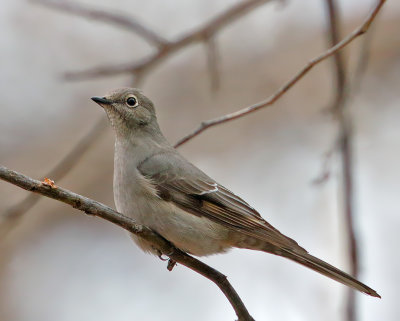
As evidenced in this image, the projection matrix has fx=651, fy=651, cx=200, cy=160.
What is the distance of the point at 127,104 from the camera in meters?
6.53

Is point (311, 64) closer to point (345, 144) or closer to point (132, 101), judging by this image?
point (345, 144)

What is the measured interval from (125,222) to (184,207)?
136 cm

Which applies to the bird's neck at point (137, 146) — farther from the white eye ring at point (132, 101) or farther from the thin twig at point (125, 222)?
the thin twig at point (125, 222)

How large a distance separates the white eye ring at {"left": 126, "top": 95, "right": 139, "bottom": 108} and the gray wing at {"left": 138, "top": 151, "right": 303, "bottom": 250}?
2.20ft

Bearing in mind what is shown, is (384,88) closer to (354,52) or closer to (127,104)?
(354,52)

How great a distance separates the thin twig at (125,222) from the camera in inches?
159

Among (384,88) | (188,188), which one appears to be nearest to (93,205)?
(188,188)

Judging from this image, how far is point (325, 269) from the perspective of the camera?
5.16 meters

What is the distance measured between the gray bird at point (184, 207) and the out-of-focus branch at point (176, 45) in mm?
286

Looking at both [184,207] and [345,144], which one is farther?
[345,144]

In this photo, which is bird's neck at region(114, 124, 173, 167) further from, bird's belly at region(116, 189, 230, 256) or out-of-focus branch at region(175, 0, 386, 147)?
out-of-focus branch at region(175, 0, 386, 147)

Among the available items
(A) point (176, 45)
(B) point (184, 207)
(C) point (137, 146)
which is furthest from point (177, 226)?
(A) point (176, 45)

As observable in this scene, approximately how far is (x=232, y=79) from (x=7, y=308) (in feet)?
17.8

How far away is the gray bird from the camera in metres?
5.37
